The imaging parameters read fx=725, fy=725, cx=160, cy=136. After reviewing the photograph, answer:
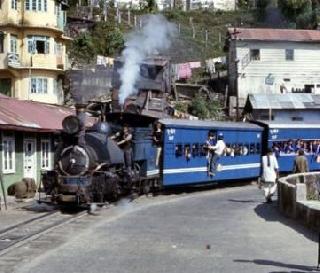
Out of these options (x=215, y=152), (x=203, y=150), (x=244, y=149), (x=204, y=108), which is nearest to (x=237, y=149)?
(x=244, y=149)

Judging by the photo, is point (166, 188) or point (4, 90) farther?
point (4, 90)

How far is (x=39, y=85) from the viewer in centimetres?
4203

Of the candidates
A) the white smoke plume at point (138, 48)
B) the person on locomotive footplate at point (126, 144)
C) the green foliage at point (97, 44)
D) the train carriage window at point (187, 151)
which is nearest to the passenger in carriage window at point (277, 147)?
the white smoke plume at point (138, 48)

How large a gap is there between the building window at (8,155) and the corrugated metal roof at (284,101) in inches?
1063

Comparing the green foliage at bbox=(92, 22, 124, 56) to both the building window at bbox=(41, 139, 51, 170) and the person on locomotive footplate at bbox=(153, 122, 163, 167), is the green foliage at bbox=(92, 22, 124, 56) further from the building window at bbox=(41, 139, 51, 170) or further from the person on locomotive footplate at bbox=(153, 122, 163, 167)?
the person on locomotive footplate at bbox=(153, 122, 163, 167)

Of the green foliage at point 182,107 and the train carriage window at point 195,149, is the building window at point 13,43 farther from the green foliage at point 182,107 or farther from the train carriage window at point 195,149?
the train carriage window at point 195,149

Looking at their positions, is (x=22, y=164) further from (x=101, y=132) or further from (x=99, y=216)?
(x=99, y=216)

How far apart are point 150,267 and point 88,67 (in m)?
41.4

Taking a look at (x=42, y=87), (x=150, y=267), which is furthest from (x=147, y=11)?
(x=150, y=267)

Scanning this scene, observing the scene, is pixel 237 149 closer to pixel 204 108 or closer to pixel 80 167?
pixel 80 167

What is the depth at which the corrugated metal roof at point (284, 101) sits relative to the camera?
50.4 m

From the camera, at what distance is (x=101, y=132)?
19234 millimetres

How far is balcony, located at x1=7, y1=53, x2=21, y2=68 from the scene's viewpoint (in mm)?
40312

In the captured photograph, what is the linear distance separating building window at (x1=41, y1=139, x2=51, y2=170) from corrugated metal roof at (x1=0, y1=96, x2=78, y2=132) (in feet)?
3.29
